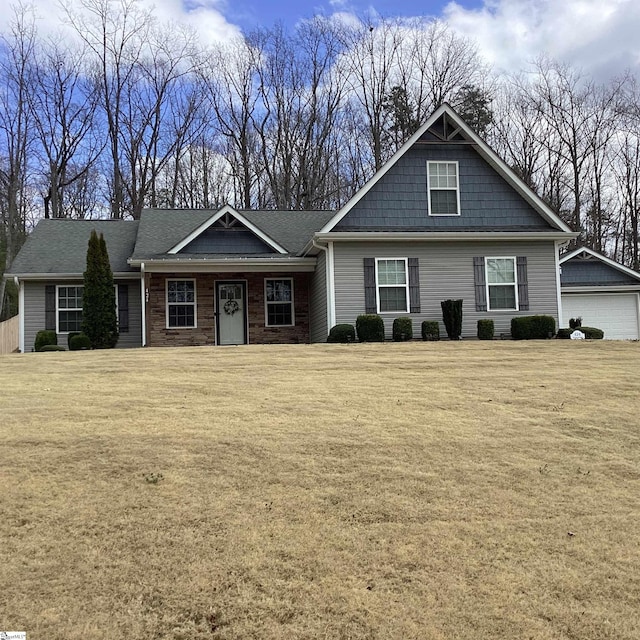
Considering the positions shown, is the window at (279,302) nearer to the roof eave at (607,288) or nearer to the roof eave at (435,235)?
the roof eave at (435,235)

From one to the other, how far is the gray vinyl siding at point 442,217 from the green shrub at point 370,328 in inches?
98.6

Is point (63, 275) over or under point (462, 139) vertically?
under

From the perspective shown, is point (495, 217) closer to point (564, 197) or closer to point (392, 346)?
point (392, 346)

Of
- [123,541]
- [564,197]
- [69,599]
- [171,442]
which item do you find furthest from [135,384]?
[564,197]

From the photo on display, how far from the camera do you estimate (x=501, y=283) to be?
687 inches

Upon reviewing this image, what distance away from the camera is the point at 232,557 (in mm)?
4336

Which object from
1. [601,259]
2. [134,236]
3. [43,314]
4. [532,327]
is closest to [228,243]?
[134,236]

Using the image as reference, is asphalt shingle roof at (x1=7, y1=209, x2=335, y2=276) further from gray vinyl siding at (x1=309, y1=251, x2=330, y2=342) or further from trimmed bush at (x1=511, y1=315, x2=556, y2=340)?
trimmed bush at (x1=511, y1=315, x2=556, y2=340)

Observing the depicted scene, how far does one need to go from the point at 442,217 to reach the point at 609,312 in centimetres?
893

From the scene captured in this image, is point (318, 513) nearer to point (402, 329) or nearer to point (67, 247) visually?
A: point (402, 329)

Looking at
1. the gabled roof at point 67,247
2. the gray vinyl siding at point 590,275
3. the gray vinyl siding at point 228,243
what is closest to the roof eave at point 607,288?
the gray vinyl siding at point 590,275

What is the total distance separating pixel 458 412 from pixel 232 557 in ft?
14.4

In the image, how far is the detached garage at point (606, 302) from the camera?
22.4m

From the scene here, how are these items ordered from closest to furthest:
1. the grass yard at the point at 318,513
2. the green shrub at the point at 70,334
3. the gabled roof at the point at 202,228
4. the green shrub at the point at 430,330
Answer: the grass yard at the point at 318,513 → the green shrub at the point at 430,330 → the green shrub at the point at 70,334 → the gabled roof at the point at 202,228
